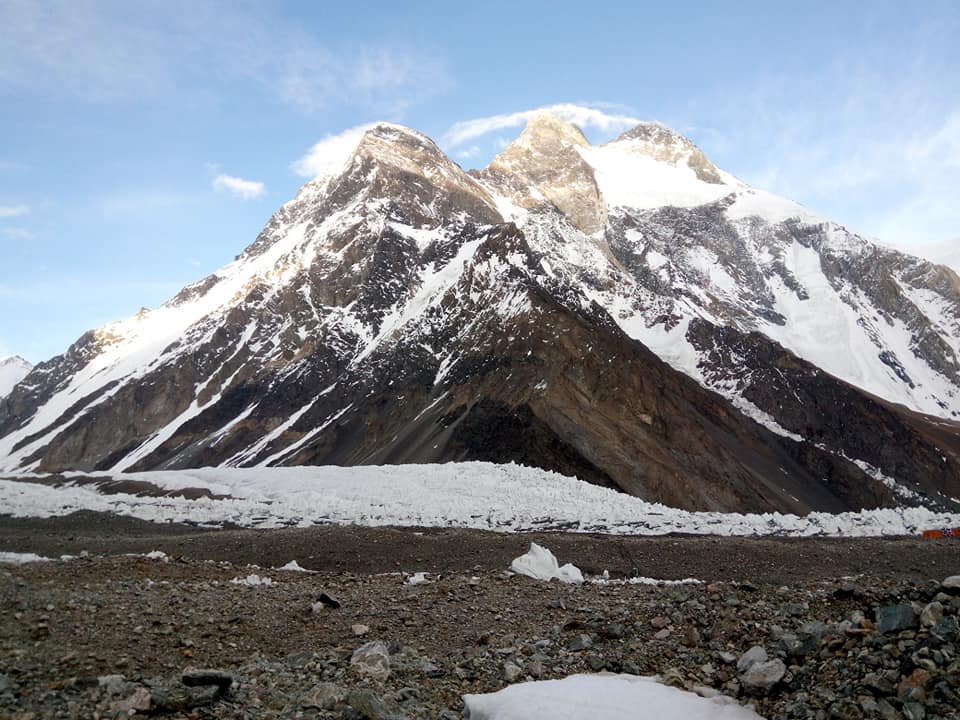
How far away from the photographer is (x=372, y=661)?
9.38 metres

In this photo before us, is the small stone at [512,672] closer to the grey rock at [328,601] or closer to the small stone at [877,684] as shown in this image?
the small stone at [877,684]

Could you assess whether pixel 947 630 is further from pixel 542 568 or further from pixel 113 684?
pixel 542 568

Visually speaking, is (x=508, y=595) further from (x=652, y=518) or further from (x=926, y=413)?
(x=926, y=413)

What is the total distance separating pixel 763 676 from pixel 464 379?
73833 millimetres

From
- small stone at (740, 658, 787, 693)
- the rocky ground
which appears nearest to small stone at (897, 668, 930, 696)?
the rocky ground

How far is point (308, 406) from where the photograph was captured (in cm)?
11406

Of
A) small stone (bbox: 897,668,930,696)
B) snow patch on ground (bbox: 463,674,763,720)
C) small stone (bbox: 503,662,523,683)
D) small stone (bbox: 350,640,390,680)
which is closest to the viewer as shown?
small stone (bbox: 897,668,930,696)

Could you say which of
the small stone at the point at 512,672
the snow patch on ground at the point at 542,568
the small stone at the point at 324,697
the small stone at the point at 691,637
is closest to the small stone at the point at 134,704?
the small stone at the point at 324,697

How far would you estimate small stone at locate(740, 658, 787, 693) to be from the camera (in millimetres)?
7406

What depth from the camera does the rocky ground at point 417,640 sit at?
7.27 metres

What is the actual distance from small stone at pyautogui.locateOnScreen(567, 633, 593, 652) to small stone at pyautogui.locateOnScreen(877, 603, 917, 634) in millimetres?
3702

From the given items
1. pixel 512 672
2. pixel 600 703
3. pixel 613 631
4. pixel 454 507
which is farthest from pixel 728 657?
pixel 454 507

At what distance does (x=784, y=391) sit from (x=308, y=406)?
7457 cm

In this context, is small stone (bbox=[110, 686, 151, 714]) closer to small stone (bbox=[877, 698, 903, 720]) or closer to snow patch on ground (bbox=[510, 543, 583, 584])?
small stone (bbox=[877, 698, 903, 720])
